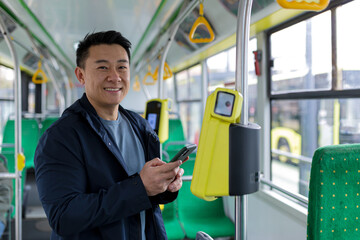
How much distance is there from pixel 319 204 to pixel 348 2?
191 cm

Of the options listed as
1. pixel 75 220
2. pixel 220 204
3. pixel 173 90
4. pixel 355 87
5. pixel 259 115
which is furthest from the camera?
pixel 173 90

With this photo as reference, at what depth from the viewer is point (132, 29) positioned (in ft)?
14.7

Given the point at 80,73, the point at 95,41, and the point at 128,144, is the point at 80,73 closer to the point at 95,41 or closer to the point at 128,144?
the point at 95,41

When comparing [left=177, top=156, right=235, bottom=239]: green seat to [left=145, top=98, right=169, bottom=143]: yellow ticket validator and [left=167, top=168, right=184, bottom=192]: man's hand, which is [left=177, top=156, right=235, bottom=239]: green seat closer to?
[left=145, top=98, right=169, bottom=143]: yellow ticket validator

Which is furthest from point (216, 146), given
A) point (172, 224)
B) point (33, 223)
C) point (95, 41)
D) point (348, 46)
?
point (33, 223)

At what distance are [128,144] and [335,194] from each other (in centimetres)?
90

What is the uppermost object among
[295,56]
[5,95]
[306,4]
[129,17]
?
[129,17]

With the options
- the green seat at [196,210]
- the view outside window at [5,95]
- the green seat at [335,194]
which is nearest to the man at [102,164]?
the green seat at [335,194]

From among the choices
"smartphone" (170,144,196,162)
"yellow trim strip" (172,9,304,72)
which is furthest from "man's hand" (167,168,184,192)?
"yellow trim strip" (172,9,304,72)

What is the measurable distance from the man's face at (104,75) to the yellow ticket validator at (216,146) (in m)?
0.63

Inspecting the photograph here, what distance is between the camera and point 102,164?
4.10 feet

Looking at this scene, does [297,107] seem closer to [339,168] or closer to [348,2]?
[348,2]

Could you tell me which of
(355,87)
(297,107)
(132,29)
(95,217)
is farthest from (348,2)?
(297,107)

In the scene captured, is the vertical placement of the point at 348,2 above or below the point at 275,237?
above
